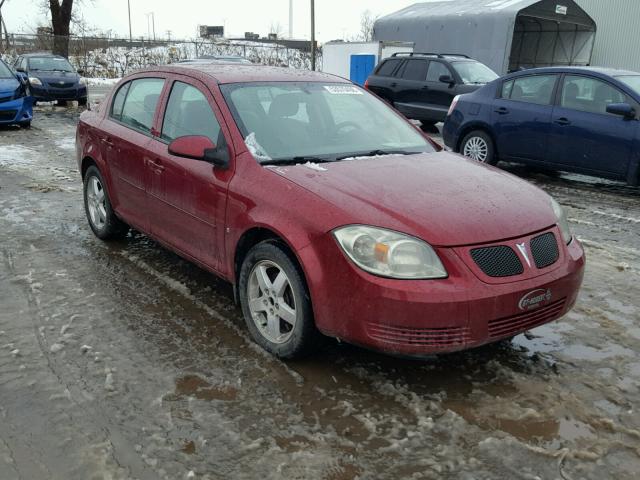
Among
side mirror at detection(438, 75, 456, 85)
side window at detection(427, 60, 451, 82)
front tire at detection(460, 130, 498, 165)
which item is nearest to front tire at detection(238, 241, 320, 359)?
front tire at detection(460, 130, 498, 165)

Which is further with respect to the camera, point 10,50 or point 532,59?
point 10,50

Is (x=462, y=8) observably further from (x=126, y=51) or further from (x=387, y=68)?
(x=126, y=51)

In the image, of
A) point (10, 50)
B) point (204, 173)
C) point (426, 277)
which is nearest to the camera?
point (426, 277)

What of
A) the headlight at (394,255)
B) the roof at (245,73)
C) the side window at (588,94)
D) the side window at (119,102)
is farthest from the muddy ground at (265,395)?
the side window at (588,94)

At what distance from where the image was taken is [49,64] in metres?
18.9

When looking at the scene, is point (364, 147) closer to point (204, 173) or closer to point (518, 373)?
point (204, 173)

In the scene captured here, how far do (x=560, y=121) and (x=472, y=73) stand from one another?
595 centimetres

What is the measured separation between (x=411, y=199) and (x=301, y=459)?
4.62 ft

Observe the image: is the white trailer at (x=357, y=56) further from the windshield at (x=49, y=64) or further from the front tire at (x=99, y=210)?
the front tire at (x=99, y=210)

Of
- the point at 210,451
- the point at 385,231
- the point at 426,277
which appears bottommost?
the point at 210,451

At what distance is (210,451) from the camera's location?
2699 mm

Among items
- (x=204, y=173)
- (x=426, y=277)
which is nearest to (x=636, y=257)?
(x=426, y=277)

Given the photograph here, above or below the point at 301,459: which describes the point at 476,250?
above

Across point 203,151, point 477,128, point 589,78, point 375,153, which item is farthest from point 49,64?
point 375,153
